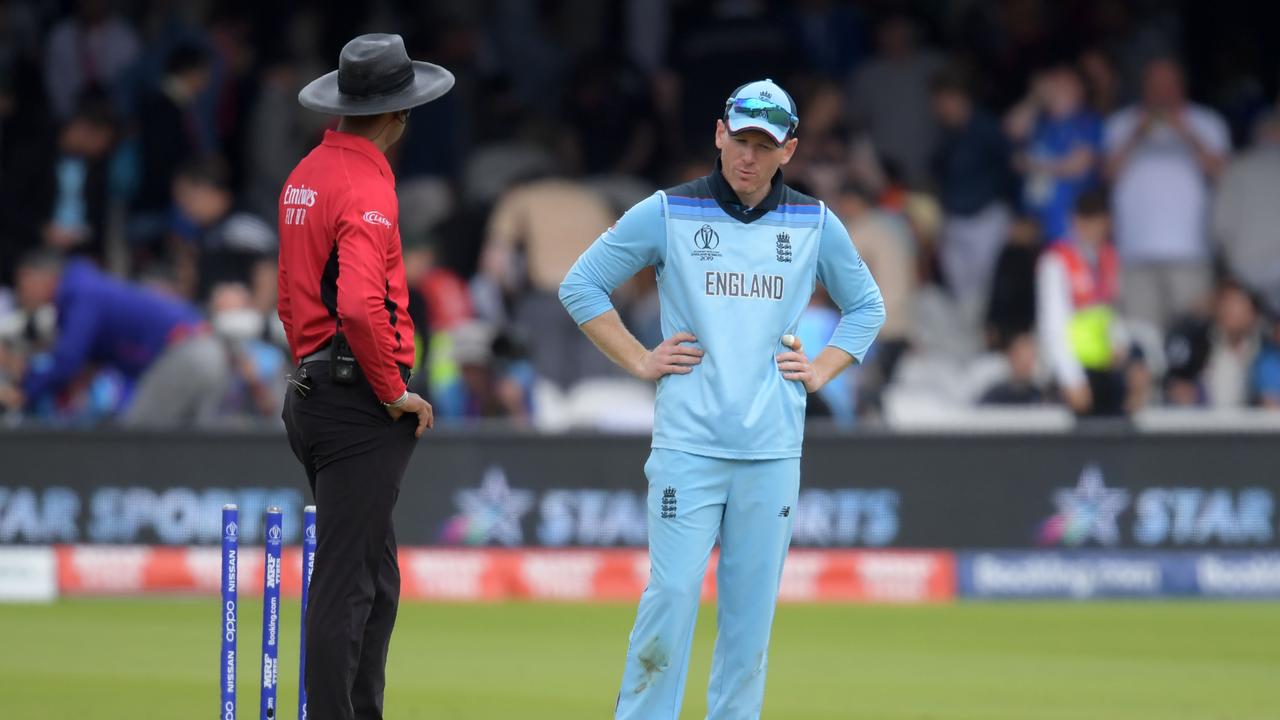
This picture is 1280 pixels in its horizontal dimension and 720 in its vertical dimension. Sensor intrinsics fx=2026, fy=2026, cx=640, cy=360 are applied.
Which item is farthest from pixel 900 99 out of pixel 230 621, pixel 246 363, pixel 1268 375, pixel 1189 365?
pixel 230 621

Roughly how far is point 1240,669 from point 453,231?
737 centimetres

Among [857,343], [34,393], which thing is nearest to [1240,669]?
Result: [857,343]

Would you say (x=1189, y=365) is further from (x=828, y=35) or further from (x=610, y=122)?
(x=610, y=122)

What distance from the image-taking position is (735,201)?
18.6ft

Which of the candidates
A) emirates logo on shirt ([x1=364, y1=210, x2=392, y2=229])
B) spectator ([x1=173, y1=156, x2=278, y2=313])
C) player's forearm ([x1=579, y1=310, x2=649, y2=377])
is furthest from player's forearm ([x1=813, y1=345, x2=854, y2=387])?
spectator ([x1=173, y1=156, x2=278, y2=313])

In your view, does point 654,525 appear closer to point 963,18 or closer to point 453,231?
point 453,231

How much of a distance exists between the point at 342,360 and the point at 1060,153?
10113mm

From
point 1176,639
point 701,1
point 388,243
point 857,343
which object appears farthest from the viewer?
point 701,1

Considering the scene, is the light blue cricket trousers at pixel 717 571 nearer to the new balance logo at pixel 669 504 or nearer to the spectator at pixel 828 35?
the new balance logo at pixel 669 504

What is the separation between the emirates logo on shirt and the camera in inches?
213

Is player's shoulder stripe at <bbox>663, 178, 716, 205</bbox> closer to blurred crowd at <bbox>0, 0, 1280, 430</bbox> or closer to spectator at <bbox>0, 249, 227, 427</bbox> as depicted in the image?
blurred crowd at <bbox>0, 0, 1280, 430</bbox>

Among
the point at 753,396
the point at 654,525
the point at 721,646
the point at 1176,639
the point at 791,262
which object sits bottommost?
the point at 1176,639

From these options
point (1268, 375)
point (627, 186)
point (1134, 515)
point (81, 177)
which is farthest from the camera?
point (627, 186)

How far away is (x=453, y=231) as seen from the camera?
580 inches
